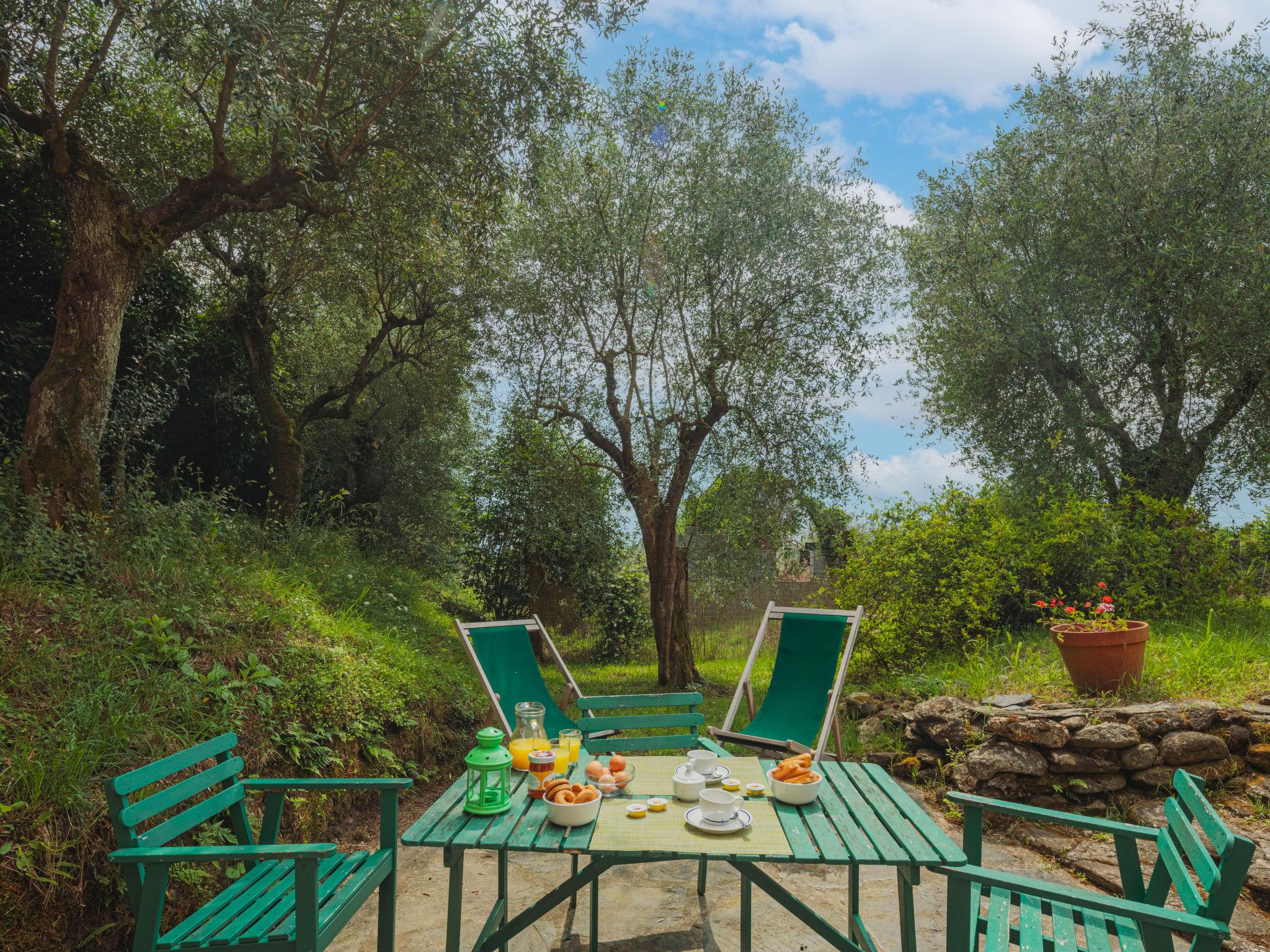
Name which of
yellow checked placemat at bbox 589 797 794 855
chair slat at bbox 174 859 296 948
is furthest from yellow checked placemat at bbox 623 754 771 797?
chair slat at bbox 174 859 296 948

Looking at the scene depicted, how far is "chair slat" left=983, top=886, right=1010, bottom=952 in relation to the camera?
6.54 ft

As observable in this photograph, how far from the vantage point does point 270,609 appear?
4.66 m

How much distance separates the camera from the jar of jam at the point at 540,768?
96.8 inches

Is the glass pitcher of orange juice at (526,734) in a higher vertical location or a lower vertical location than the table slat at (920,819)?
higher

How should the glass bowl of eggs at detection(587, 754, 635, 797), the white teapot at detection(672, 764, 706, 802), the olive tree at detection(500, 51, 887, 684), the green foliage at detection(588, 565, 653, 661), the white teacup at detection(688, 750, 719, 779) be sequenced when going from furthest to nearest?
the green foliage at detection(588, 565, 653, 661)
the olive tree at detection(500, 51, 887, 684)
the white teacup at detection(688, 750, 719, 779)
the glass bowl of eggs at detection(587, 754, 635, 797)
the white teapot at detection(672, 764, 706, 802)

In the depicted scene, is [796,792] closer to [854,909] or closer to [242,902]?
[854,909]

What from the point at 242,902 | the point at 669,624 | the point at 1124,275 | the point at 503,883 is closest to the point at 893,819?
the point at 503,883

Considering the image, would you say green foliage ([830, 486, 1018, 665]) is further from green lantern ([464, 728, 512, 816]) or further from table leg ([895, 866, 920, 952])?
green lantern ([464, 728, 512, 816])

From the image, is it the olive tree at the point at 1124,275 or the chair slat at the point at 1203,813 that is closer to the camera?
the chair slat at the point at 1203,813

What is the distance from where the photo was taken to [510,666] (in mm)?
4539

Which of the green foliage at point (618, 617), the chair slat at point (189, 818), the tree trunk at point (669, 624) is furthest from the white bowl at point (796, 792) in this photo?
the green foliage at point (618, 617)

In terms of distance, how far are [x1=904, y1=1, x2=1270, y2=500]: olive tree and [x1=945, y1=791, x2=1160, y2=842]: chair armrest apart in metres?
6.74

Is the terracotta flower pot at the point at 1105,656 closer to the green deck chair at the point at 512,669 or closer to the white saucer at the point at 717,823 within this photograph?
the green deck chair at the point at 512,669

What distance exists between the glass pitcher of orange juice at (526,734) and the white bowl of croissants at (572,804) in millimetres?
339
